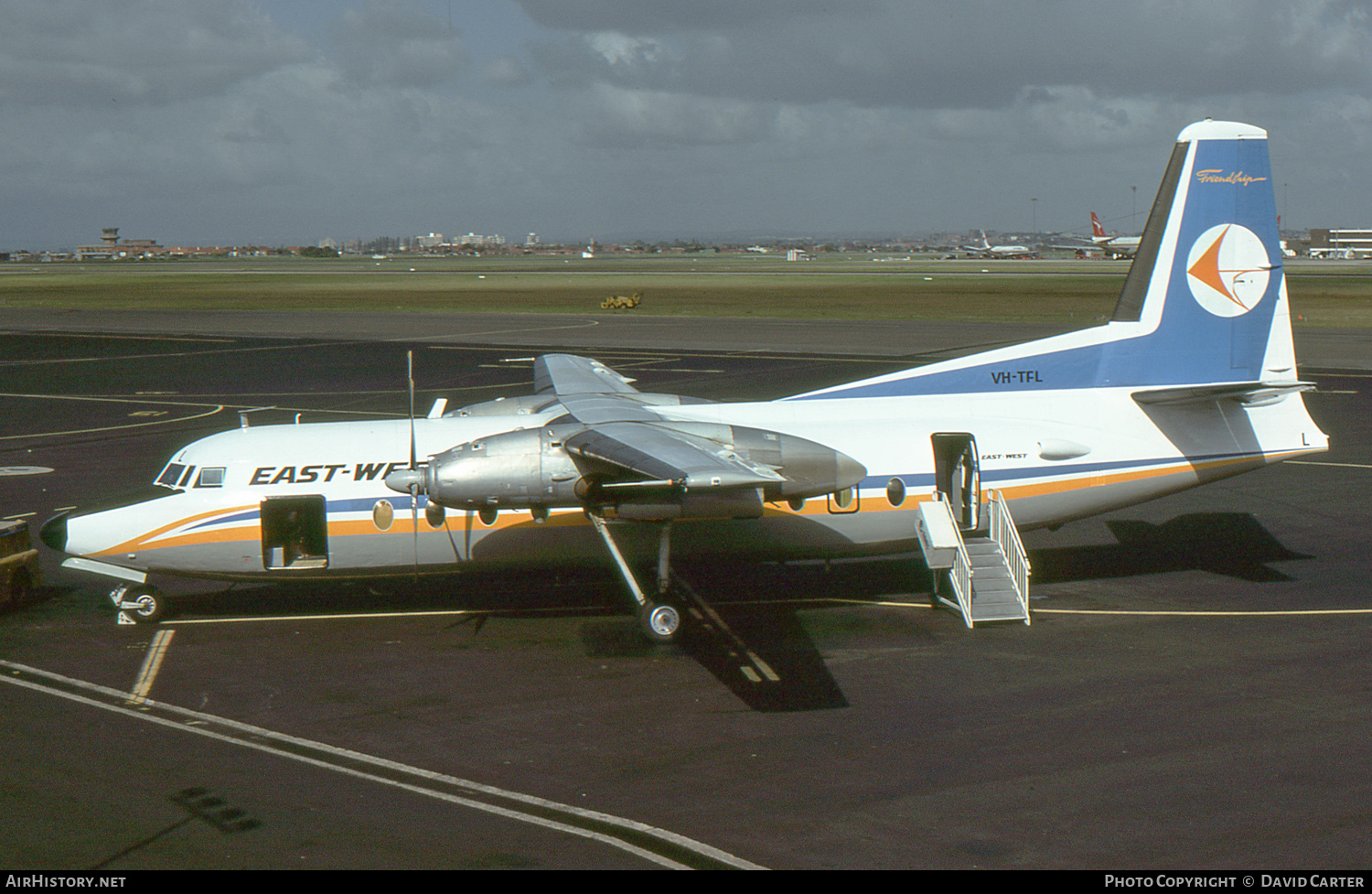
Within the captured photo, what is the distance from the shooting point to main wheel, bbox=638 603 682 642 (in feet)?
57.9

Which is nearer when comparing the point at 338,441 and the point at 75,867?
the point at 75,867

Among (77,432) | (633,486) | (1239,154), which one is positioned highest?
(1239,154)

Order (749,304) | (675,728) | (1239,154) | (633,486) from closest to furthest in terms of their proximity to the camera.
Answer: (675,728)
(633,486)
(1239,154)
(749,304)

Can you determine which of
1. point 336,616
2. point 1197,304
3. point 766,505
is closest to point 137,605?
point 336,616

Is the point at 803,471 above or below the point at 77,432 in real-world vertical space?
above

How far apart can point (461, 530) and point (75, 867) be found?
8690 mm

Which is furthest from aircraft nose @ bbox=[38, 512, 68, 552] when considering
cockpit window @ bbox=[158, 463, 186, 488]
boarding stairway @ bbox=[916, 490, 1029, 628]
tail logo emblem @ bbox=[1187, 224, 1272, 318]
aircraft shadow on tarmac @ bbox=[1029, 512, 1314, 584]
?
tail logo emblem @ bbox=[1187, 224, 1272, 318]

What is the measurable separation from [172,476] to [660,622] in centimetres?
830

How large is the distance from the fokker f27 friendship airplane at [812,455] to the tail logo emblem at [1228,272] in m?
0.04

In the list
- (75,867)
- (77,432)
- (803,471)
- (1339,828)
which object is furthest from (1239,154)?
(77,432)

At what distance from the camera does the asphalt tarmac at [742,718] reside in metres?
11.4

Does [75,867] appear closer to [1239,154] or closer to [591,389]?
[591,389]

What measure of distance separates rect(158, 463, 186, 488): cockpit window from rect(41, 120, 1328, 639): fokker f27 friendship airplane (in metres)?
0.04

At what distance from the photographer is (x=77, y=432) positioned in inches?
1459
